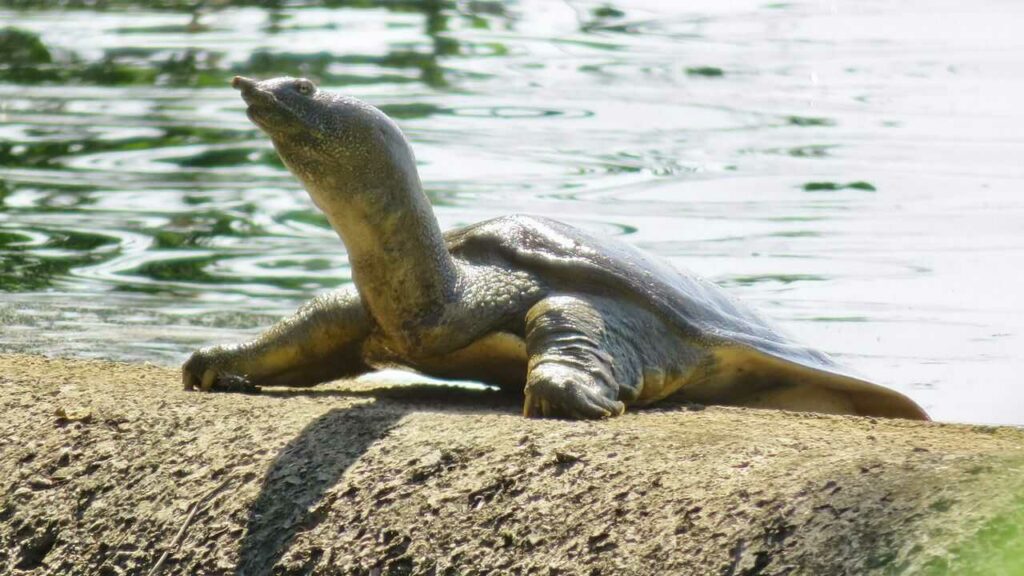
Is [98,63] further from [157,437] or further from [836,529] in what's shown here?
[836,529]

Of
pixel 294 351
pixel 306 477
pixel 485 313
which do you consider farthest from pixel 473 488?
pixel 294 351

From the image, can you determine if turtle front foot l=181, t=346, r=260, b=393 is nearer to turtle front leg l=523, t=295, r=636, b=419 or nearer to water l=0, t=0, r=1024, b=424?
turtle front leg l=523, t=295, r=636, b=419

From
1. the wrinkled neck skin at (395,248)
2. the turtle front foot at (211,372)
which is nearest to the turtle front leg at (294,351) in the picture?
the turtle front foot at (211,372)

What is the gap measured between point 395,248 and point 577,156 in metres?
7.13

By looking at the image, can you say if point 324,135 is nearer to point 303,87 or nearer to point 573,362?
point 303,87

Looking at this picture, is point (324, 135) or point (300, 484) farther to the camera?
point (324, 135)

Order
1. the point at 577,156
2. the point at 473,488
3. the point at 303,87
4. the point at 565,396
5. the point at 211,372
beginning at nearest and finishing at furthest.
Answer: the point at 473,488, the point at 565,396, the point at 303,87, the point at 211,372, the point at 577,156

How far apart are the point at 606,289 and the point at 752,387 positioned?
591mm

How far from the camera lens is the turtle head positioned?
3.97 meters

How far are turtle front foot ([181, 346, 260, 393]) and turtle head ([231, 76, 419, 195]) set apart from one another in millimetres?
585

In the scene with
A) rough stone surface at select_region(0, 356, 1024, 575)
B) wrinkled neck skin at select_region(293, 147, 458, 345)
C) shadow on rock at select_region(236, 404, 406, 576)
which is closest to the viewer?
rough stone surface at select_region(0, 356, 1024, 575)

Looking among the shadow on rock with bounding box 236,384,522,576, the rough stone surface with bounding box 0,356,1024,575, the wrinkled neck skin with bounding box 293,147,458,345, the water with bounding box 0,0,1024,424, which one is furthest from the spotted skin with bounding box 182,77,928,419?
the water with bounding box 0,0,1024,424

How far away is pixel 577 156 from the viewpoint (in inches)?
447

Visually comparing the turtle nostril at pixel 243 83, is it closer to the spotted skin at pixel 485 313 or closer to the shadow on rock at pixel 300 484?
the spotted skin at pixel 485 313
